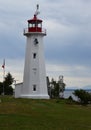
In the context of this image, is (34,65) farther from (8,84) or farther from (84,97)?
Result: (8,84)

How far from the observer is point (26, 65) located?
6744 cm

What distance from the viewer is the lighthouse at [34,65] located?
6612 cm

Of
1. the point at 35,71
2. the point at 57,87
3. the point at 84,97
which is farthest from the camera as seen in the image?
the point at 57,87

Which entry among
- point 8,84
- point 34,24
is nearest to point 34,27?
point 34,24

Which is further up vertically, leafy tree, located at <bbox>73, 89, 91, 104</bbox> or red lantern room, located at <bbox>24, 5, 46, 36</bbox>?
red lantern room, located at <bbox>24, 5, 46, 36</bbox>

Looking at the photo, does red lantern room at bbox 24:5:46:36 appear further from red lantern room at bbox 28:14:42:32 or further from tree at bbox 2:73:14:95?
tree at bbox 2:73:14:95

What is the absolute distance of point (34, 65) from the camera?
66.8m

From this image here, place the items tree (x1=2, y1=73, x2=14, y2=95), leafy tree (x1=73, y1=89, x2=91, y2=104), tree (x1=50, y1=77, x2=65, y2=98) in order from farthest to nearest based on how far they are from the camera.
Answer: tree (x1=2, y1=73, x2=14, y2=95)
tree (x1=50, y1=77, x2=65, y2=98)
leafy tree (x1=73, y1=89, x2=91, y2=104)

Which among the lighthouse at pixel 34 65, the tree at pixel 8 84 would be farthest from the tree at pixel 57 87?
the lighthouse at pixel 34 65

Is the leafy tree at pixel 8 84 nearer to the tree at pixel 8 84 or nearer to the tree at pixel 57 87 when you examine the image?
the tree at pixel 8 84

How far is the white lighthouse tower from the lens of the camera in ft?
217

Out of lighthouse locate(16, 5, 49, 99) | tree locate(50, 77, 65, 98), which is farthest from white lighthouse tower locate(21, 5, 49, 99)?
tree locate(50, 77, 65, 98)

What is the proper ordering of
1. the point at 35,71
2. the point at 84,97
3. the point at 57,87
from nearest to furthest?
the point at 84,97 < the point at 35,71 < the point at 57,87

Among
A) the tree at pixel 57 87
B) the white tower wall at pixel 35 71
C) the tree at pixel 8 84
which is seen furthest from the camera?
the tree at pixel 8 84
